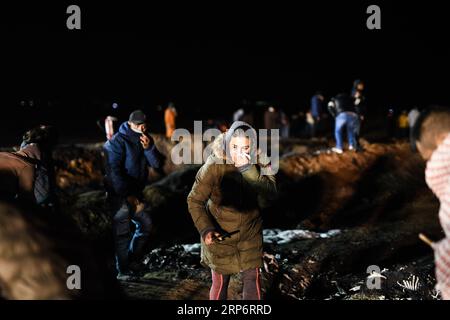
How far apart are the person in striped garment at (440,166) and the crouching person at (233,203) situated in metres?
1.34

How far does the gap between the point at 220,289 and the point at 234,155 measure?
1.16 m

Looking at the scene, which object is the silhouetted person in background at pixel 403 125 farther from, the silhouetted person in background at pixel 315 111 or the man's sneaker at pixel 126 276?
the man's sneaker at pixel 126 276

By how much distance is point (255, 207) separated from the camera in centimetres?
396

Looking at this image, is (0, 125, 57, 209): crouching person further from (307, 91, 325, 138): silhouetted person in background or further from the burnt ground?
(307, 91, 325, 138): silhouetted person in background

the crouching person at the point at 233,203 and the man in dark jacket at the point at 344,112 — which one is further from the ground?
the man in dark jacket at the point at 344,112

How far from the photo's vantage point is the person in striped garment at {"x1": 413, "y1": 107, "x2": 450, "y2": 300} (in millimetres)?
2561

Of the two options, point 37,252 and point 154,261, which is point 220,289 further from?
point 154,261

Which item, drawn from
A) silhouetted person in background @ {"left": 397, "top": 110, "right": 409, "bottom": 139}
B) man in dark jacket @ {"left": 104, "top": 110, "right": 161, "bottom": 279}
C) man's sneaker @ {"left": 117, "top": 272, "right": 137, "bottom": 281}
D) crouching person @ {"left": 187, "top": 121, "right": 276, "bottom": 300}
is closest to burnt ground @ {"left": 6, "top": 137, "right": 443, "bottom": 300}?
man's sneaker @ {"left": 117, "top": 272, "right": 137, "bottom": 281}

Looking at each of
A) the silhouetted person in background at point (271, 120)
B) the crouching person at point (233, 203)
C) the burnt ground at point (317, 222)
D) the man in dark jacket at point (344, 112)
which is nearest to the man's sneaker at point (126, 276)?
the burnt ground at point (317, 222)

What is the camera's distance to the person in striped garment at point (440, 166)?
2.56m

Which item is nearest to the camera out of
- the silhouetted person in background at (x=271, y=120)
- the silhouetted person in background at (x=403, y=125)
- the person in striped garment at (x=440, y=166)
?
the person in striped garment at (x=440, y=166)

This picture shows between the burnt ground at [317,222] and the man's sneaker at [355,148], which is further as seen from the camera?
the man's sneaker at [355,148]

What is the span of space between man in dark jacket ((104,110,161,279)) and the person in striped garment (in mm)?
3591

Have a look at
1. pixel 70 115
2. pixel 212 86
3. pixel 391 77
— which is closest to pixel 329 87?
pixel 391 77
